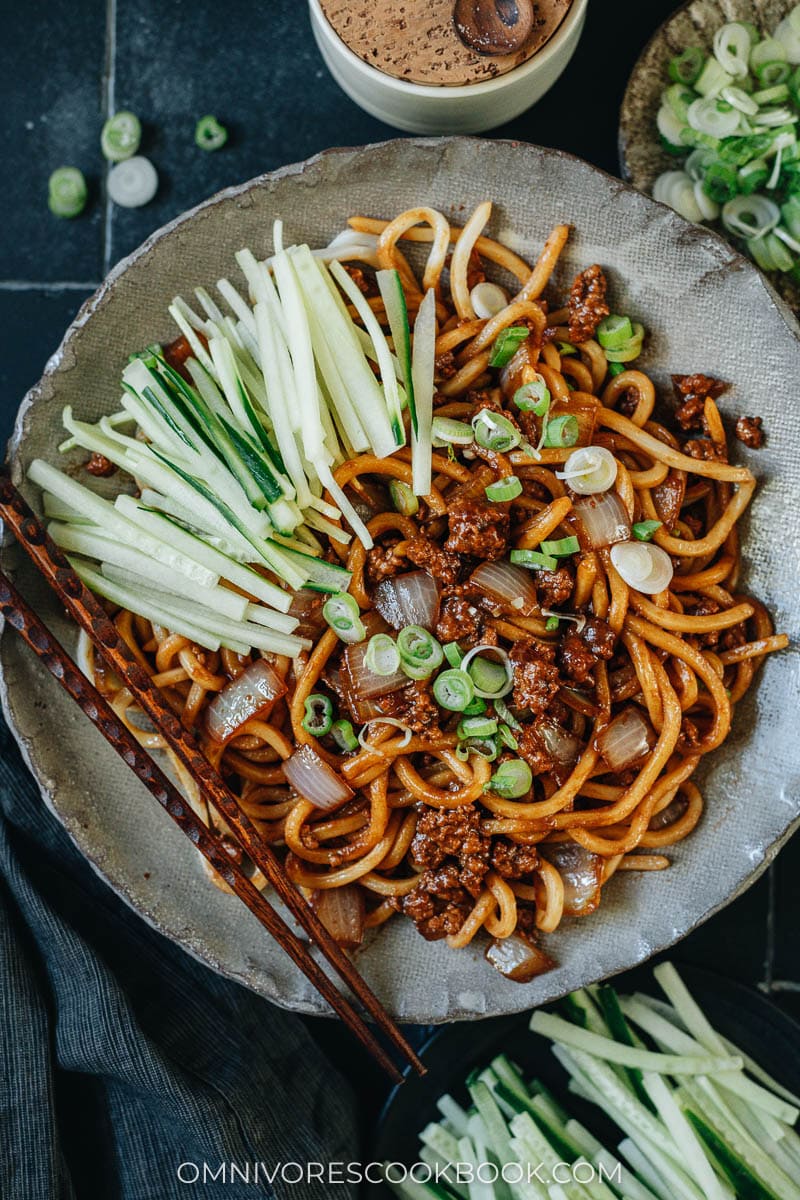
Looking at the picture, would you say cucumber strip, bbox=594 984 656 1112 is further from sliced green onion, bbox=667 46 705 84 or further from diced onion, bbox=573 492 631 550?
sliced green onion, bbox=667 46 705 84

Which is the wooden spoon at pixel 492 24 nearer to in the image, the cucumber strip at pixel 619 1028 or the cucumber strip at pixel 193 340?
the cucumber strip at pixel 193 340

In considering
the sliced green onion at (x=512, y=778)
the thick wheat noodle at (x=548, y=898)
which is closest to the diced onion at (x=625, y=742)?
the sliced green onion at (x=512, y=778)

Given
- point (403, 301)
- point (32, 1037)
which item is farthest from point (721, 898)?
point (32, 1037)

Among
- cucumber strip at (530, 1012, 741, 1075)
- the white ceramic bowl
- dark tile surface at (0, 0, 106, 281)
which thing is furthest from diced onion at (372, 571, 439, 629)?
dark tile surface at (0, 0, 106, 281)

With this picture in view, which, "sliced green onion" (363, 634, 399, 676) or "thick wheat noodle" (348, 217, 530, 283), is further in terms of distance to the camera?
"thick wheat noodle" (348, 217, 530, 283)

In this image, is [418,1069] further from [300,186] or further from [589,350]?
[300,186]
